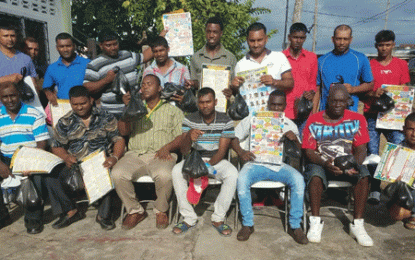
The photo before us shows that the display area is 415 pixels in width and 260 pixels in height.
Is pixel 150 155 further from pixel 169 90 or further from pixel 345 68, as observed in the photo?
pixel 345 68

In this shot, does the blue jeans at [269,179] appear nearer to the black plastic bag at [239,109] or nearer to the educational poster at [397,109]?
the black plastic bag at [239,109]

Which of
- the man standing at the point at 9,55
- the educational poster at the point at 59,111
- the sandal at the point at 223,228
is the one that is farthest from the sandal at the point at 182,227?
the man standing at the point at 9,55

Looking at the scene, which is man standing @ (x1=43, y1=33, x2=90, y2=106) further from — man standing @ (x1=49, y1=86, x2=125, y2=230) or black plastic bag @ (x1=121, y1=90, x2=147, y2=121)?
black plastic bag @ (x1=121, y1=90, x2=147, y2=121)

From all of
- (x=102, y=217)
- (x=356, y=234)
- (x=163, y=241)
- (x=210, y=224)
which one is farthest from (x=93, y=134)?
(x=356, y=234)

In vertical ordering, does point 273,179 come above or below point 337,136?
below

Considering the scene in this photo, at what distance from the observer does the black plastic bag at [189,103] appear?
3947 mm

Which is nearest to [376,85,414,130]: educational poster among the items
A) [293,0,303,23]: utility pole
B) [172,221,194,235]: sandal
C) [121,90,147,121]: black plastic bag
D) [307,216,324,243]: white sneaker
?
[307,216,324,243]: white sneaker

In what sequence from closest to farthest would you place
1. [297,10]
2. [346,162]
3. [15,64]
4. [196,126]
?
1. [346,162]
2. [196,126]
3. [15,64]
4. [297,10]

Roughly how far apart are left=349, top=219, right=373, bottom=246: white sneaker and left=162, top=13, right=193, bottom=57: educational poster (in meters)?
3.09

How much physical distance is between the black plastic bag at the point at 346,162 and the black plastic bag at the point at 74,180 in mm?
2928

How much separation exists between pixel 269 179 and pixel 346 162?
844 millimetres

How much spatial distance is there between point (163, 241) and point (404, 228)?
2.84 m

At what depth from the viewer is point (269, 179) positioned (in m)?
3.60

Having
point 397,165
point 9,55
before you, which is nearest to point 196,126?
point 397,165
